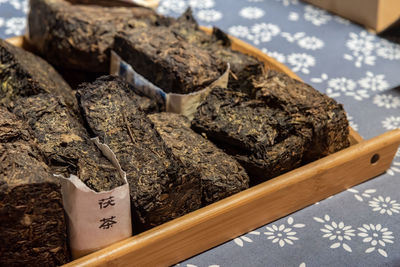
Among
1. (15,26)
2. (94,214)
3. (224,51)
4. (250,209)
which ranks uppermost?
(224,51)

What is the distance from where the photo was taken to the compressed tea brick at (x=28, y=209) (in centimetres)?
129

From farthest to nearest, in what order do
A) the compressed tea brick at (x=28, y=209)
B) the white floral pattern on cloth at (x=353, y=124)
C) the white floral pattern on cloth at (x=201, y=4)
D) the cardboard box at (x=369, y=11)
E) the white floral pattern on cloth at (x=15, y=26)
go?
the white floral pattern on cloth at (x=201, y=4) → the cardboard box at (x=369, y=11) → the white floral pattern on cloth at (x=15, y=26) → the white floral pattern on cloth at (x=353, y=124) → the compressed tea brick at (x=28, y=209)

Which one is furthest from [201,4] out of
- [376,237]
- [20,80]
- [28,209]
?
[28,209]

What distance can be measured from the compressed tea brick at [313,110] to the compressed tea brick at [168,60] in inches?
8.9

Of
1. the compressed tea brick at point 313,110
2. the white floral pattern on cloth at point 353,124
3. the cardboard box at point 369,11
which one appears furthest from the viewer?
the cardboard box at point 369,11

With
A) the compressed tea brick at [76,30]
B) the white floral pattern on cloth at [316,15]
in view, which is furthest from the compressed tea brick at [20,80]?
the white floral pattern on cloth at [316,15]

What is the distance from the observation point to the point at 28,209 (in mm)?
1319

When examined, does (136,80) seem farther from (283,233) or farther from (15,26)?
(15,26)

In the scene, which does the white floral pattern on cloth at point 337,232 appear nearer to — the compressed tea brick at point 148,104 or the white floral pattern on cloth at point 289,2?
the compressed tea brick at point 148,104

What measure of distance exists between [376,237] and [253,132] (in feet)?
1.89

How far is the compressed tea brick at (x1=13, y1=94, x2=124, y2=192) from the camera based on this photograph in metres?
1.51

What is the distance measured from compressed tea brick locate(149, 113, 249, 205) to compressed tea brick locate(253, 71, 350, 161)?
0.32 m

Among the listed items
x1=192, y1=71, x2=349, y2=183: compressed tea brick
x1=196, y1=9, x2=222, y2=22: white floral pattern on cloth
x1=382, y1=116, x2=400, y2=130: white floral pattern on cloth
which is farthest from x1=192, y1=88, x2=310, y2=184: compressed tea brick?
x1=196, y1=9, x2=222, y2=22: white floral pattern on cloth

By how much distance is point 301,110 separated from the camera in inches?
75.5
